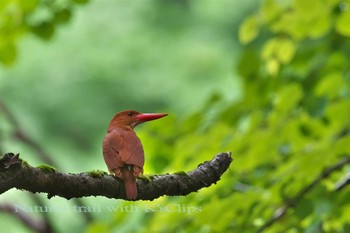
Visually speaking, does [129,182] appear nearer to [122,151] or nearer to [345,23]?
[122,151]

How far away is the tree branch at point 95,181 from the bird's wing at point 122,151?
22mm

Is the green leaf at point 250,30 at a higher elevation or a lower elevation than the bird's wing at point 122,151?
higher

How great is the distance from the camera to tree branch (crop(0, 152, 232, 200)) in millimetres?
906

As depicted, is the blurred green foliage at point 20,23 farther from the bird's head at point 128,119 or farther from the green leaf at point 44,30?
the bird's head at point 128,119

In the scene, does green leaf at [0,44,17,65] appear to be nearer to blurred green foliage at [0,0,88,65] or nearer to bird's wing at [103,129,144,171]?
blurred green foliage at [0,0,88,65]

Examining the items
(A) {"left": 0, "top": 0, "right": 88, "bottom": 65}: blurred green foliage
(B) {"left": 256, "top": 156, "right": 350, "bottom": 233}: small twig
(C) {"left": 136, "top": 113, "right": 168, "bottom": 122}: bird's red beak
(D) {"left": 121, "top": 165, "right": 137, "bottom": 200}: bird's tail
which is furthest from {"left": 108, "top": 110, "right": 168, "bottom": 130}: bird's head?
(A) {"left": 0, "top": 0, "right": 88, "bottom": 65}: blurred green foliage

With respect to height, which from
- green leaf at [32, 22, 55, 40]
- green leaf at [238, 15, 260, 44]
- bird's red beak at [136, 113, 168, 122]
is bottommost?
bird's red beak at [136, 113, 168, 122]

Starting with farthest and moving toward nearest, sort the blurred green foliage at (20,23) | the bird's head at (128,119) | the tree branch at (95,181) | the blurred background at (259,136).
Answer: the blurred green foliage at (20,23) < the blurred background at (259,136) < the bird's head at (128,119) < the tree branch at (95,181)

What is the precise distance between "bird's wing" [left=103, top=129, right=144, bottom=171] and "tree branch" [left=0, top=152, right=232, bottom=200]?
22 millimetres

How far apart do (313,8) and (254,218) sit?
102 centimetres

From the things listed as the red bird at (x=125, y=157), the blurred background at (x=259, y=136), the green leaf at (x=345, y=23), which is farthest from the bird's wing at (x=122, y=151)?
the green leaf at (x=345, y=23)

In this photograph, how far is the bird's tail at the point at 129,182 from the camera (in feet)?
3.16

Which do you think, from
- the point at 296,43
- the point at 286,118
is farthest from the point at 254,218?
the point at 296,43

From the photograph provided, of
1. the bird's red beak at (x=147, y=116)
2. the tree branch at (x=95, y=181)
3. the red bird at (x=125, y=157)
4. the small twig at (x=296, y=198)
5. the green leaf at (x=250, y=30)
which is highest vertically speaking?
the green leaf at (x=250, y=30)
